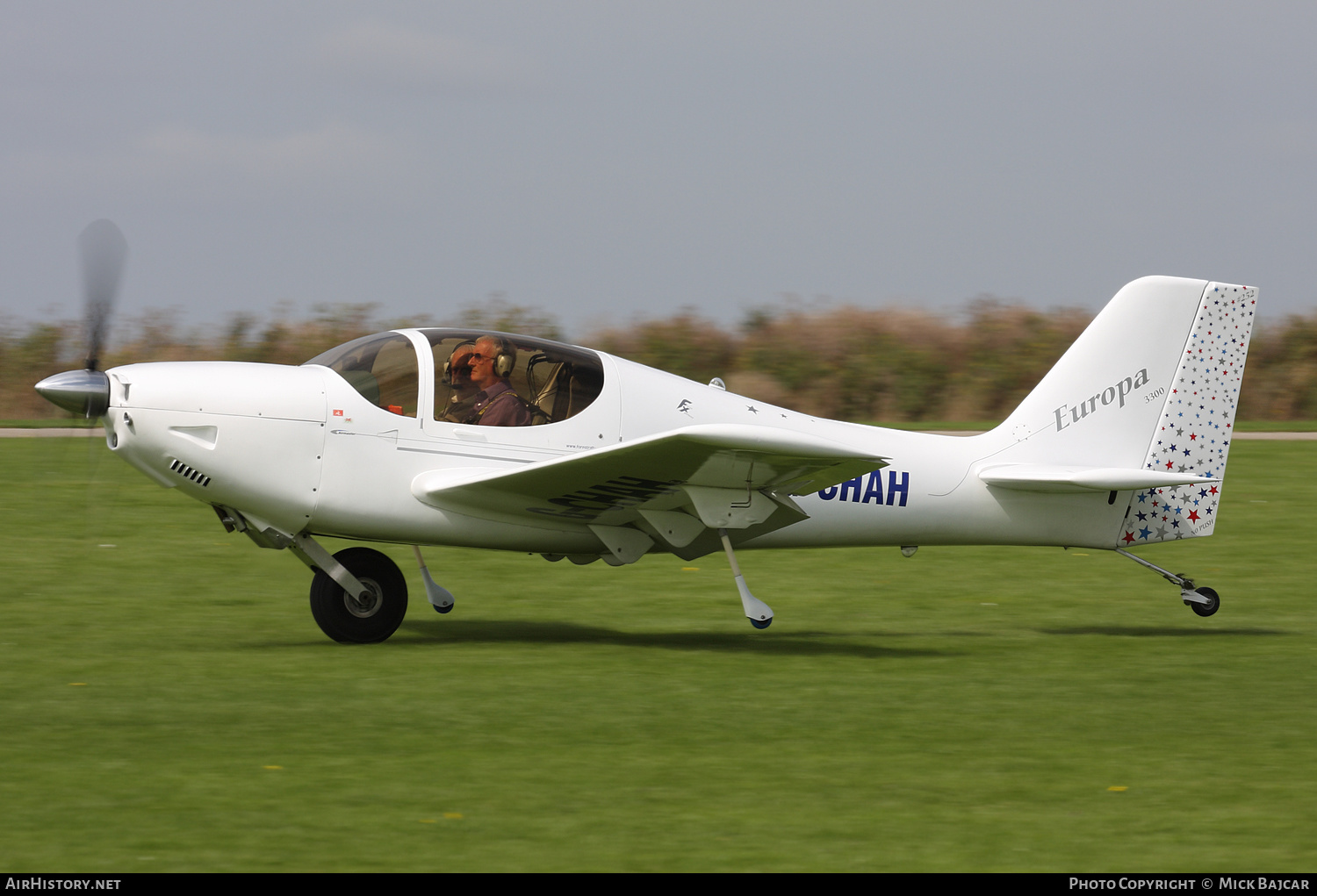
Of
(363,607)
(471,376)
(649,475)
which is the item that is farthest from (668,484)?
(363,607)

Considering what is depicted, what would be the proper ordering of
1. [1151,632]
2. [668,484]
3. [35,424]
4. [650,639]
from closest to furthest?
[668,484], [650,639], [1151,632], [35,424]

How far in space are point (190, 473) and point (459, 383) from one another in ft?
5.75

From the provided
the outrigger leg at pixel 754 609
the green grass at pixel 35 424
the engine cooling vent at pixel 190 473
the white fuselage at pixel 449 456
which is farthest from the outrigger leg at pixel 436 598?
the green grass at pixel 35 424

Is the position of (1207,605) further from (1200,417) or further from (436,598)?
(436,598)

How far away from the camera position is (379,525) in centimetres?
894

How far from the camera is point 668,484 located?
346 inches

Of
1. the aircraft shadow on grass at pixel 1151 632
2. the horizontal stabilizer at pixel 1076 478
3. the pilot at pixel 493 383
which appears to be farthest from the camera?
the aircraft shadow on grass at pixel 1151 632

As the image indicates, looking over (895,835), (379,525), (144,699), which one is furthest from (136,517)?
(895,835)

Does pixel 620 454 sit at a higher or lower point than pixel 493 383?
lower

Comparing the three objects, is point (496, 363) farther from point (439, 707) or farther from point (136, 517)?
point (136, 517)

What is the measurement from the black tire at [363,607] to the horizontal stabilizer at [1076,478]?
13.8 ft

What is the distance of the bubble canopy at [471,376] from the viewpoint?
895cm

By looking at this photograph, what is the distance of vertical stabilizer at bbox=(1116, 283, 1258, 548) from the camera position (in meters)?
10.4

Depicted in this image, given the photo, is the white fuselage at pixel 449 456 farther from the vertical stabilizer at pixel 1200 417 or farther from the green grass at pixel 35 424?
the green grass at pixel 35 424
